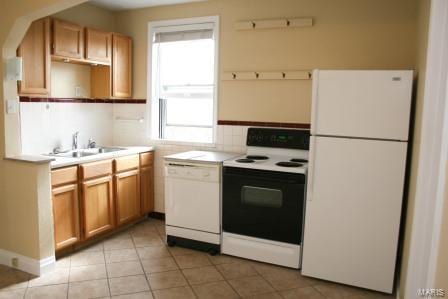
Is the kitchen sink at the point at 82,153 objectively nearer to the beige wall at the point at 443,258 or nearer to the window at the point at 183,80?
the window at the point at 183,80

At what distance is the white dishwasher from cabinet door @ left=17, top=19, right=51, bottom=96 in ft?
4.30

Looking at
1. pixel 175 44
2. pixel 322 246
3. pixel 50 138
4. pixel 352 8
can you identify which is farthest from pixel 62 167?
pixel 352 8

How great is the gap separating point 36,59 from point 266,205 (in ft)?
7.82

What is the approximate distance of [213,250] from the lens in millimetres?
3391

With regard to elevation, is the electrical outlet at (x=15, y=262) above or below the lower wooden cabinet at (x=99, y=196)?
below

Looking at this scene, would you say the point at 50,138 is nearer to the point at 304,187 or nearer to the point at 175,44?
the point at 175,44

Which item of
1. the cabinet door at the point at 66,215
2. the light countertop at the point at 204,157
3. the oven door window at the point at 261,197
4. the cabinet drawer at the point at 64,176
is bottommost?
the cabinet door at the point at 66,215

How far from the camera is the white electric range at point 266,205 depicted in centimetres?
301

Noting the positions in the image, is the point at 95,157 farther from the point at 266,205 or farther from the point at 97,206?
the point at 266,205

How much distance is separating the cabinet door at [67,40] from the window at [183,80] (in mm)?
886

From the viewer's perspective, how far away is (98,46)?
3.80 metres

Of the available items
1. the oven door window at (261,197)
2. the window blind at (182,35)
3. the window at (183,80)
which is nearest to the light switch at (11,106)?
the window at (183,80)

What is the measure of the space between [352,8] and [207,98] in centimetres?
173

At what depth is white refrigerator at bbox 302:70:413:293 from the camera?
2.58 meters
